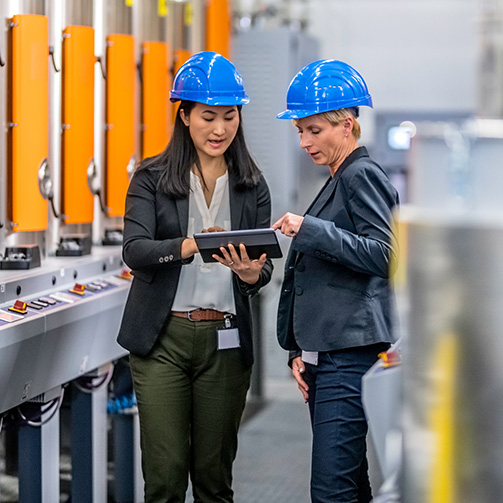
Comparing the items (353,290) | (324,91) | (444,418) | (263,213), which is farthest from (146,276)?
(444,418)

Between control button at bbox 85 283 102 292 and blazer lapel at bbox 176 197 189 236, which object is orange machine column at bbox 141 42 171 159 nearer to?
control button at bbox 85 283 102 292

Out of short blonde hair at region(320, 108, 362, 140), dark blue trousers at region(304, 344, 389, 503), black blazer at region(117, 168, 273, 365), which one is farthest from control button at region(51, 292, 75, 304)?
short blonde hair at region(320, 108, 362, 140)

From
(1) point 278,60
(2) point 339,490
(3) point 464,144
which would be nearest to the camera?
(3) point 464,144

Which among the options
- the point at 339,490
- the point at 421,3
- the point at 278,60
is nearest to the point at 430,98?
the point at 421,3

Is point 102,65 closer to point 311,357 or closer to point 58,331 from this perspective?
point 58,331

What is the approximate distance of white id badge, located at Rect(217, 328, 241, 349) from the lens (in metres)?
2.66

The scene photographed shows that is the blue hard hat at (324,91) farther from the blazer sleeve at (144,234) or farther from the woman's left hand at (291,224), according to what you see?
the blazer sleeve at (144,234)

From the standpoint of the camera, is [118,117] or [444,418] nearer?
[444,418]

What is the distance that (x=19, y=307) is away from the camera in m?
2.76

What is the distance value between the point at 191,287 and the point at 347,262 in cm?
54

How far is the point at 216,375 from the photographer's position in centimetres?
269

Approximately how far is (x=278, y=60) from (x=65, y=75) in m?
2.38

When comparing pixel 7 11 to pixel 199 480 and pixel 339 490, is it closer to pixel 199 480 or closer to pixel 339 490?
pixel 199 480

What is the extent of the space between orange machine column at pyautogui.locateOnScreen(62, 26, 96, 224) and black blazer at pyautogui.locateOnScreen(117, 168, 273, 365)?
924mm
